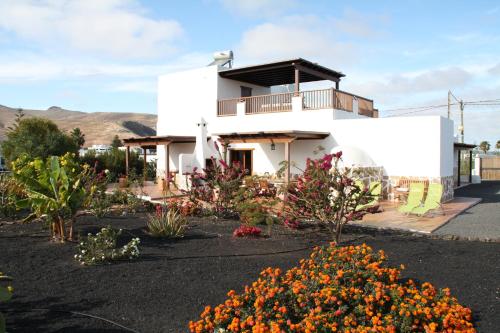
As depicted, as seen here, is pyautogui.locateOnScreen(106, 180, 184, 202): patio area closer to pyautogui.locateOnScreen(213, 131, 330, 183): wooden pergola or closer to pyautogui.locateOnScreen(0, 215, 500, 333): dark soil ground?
pyautogui.locateOnScreen(213, 131, 330, 183): wooden pergola

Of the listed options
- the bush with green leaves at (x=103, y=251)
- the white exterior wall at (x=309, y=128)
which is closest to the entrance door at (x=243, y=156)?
the white exterior wall at (x=309, y=128)

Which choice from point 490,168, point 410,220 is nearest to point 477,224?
point 410,220

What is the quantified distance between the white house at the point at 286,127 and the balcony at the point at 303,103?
0.04 meters

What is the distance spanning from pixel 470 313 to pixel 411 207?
7.53 m

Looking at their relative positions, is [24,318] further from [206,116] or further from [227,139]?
[206,116]

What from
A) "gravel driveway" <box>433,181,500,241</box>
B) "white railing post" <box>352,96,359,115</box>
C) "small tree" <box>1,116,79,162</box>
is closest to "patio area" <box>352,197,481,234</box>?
"gravel driveway" <box>433,181,500,241</box>

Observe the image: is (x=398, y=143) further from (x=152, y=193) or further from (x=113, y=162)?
(x=113, y=162)

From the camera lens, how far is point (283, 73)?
68.9 ft

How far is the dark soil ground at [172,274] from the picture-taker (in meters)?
4.41

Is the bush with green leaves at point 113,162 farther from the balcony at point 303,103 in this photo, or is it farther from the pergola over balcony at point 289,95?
the pergola over balcony at point 289,95

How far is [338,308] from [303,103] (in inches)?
584

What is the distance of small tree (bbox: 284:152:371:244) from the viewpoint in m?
7.21

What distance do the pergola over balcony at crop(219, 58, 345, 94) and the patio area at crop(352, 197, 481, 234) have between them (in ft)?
25.9

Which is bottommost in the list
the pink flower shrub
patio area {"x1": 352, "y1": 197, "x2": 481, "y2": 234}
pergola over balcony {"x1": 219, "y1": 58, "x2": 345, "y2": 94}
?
patio area {"x1": 352, "y1": 197, "x2": 481, "y2": 234}
